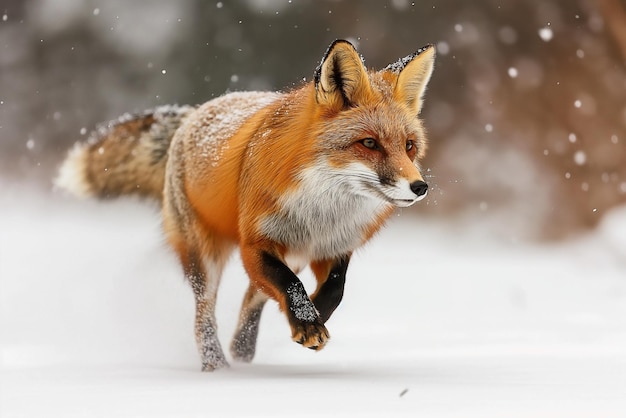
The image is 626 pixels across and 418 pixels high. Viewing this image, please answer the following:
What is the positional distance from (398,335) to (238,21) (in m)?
6.58

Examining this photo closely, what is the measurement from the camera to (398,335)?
6.84 meters

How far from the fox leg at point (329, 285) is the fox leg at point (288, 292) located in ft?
1.13

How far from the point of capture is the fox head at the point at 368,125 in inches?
153

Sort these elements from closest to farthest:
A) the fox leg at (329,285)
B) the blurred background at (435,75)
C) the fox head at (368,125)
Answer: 1. the fox head at (368,125)
2. the fox leg at (329,285)
3. the blurred background at (435,75)

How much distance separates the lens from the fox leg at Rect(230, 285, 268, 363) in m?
5.38

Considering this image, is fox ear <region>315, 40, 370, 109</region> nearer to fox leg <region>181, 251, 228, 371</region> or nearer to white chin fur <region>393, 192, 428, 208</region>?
white chin fur <region>393, 192, 428, 208</region>

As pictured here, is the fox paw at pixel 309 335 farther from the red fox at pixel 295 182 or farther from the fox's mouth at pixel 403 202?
the fox's mouth at pixel 403 202

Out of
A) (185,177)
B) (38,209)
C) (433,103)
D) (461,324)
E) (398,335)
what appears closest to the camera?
(185,177)

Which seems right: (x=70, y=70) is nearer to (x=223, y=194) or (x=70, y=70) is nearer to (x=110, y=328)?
(x=110, y=328)

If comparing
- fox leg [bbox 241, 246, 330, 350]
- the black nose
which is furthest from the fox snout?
fox leg [bbox 241, 246, 330, 350]

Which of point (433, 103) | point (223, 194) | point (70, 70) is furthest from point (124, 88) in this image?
point (223, 194)

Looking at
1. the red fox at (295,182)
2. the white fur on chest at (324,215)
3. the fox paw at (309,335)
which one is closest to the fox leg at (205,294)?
the red fox at (295,182)

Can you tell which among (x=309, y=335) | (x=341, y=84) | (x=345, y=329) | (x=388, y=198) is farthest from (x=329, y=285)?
(x=345, y=329)

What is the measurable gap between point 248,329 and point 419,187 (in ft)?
6.81
